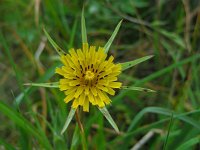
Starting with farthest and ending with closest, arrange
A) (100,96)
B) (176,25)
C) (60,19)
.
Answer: (176,25), (60,19), (100,96)

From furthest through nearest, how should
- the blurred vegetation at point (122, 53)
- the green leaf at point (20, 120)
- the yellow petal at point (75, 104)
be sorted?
the blurred vegetation at point (122, 53) < the green leaf at point (20, 120) < the yellow petal at point (75, 104)

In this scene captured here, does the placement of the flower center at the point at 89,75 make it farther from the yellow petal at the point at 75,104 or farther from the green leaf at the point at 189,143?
the green leaf at the point at 189,143

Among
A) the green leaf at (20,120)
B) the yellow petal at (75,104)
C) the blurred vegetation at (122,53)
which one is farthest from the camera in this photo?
the blurred vegetation at (122,53)

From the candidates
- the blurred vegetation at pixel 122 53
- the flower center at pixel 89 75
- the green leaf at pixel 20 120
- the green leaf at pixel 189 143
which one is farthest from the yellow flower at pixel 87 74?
the blurred vegetation at pixel 122 53

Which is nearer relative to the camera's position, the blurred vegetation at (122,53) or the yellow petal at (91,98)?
the yellow petal at (91,98)

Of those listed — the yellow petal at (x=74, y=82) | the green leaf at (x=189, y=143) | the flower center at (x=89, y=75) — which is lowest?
the green leaf at (x=189, y=143)

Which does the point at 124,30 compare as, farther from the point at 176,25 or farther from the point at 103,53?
the point at 103,53

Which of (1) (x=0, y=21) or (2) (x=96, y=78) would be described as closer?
(2) (x=96, y=78)

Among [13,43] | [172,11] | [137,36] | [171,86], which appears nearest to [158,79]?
[171,86]
